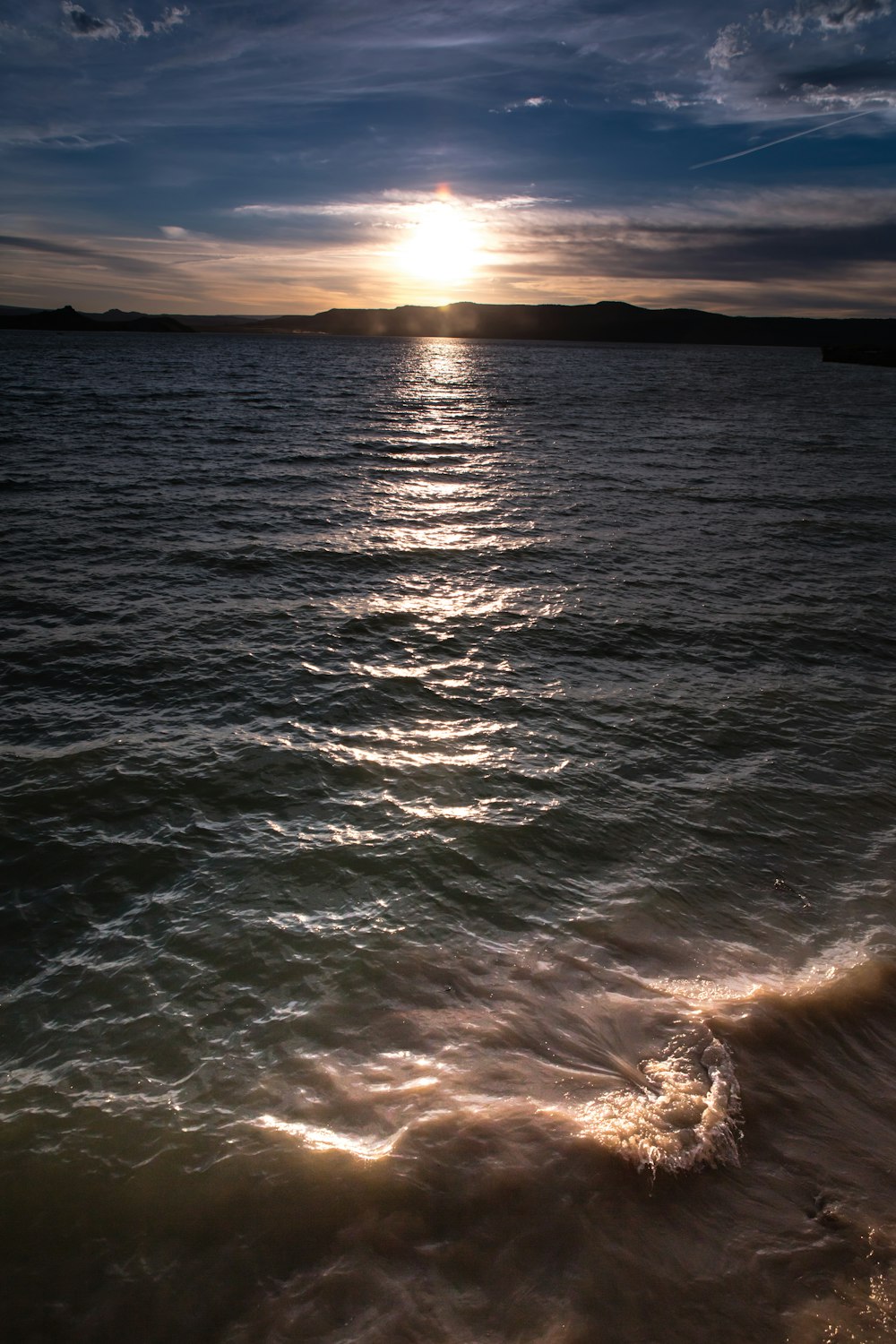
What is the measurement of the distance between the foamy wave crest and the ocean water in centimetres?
2

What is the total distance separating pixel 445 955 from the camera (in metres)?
6.38

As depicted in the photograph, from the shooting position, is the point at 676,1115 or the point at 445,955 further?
the point at 445,955

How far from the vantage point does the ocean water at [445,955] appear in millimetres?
4070

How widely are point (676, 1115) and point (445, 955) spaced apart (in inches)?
86.9

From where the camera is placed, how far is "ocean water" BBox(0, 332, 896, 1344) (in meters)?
4.07

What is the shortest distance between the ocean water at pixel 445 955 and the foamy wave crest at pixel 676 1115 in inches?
0.9

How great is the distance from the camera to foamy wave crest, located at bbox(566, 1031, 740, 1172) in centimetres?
463

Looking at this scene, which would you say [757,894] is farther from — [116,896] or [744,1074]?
[116,896]

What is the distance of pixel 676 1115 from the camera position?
192 inches

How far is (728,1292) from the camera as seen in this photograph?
3.91 metres

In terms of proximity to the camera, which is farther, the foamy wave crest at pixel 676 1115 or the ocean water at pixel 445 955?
the foamy wave crest at pixel 676 1115

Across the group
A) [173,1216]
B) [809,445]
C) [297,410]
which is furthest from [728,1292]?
[297,410]

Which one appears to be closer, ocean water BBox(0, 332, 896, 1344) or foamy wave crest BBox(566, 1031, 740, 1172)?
ocean water BBox(0, 332, 896, 1344)

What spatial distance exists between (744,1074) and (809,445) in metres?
41.4
